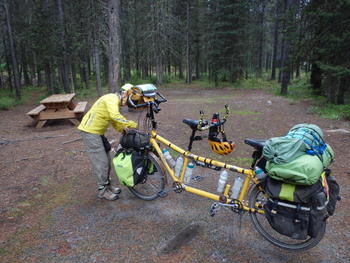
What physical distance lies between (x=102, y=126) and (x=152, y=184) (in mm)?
1232

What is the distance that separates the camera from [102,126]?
4039mm

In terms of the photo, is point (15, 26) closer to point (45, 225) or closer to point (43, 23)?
point (43, 23)

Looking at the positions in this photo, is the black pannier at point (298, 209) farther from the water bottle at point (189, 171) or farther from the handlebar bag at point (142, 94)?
the handlebar bag at point (142, 94)

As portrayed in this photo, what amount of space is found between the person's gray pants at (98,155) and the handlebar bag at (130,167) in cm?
41

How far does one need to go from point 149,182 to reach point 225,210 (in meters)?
1.29

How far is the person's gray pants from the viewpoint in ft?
13.3

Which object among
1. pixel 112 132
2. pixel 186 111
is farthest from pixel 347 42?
pixel 112 132

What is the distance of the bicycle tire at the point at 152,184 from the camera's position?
157 inches

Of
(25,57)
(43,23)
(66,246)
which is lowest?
(66,246)

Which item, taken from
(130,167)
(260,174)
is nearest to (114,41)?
(130,167)

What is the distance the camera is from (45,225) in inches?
143

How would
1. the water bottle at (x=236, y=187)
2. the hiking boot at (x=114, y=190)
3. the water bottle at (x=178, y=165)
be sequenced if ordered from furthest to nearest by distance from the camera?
the hiking boot at (x=114, y=190) → the water bottle at (x=178, y=165) → the water bottle at (x=236, y=187)

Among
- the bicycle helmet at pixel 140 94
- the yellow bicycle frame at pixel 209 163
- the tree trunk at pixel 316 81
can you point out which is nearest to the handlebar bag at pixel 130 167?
the yellow bicycle frame at pixel 209 163

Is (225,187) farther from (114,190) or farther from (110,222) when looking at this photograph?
(114,190)
